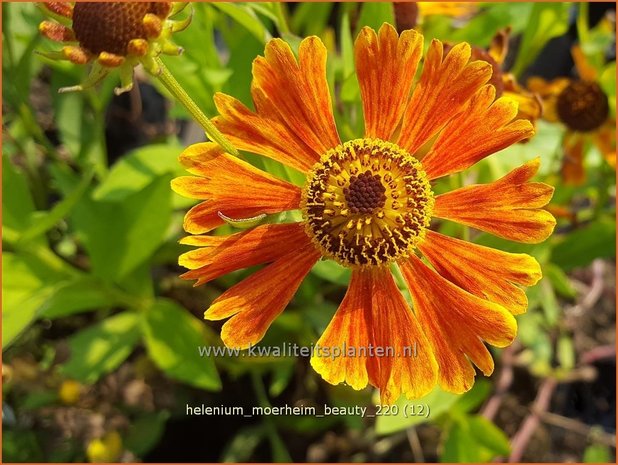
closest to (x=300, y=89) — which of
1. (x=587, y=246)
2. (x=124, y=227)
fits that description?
(x=124, y=227)

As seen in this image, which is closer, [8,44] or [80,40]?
[80,40]

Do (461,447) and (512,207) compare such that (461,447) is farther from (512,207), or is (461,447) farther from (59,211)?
(59,211)

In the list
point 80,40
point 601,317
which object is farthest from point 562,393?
point 80,40

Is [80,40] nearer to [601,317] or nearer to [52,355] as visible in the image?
[52,355]

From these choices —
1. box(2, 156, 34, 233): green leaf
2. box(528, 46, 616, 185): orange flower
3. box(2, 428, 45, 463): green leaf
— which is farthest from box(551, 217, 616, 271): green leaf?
box(2, 428, 45, 463): green leaf

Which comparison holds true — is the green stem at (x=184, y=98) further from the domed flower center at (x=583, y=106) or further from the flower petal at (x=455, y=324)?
the domed flower center at (x=583, y=106)

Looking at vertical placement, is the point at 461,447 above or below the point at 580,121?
below

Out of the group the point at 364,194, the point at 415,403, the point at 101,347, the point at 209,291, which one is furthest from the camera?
the point at 209,291
